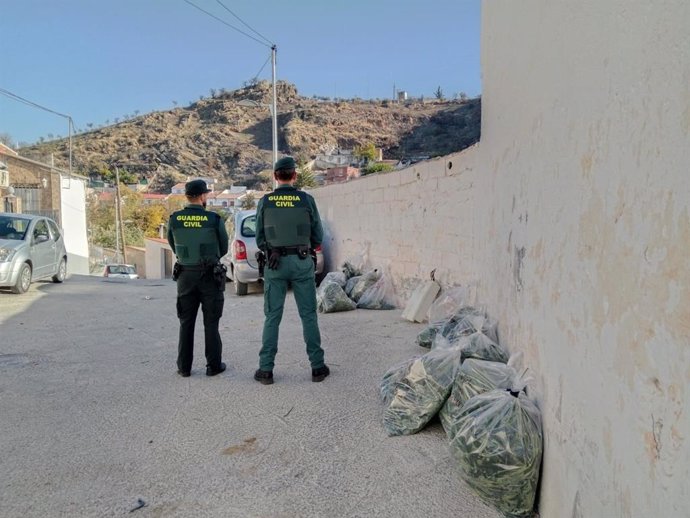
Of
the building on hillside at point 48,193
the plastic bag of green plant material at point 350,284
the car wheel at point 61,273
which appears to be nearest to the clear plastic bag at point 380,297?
the plastic bag of green plant material at point 350,284

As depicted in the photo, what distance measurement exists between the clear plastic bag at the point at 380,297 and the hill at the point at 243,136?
57387 millimetres

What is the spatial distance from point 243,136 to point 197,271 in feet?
263

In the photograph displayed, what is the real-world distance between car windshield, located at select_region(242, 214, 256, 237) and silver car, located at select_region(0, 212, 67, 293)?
14.0 feet

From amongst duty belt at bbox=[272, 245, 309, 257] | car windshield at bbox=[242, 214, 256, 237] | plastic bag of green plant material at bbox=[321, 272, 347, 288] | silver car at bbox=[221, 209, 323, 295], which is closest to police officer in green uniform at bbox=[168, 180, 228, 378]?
duty belt at bbox=[272, 245, 309, 257]

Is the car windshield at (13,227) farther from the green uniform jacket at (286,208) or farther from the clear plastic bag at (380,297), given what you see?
the green uniform jacket at (286,208)

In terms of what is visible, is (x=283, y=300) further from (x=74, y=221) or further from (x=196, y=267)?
(x=74, y=221)


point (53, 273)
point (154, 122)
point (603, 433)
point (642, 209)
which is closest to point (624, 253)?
point (642, 209)

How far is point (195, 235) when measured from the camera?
15.0ft

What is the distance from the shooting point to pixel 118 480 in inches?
112

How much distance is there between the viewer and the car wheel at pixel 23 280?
10059 mm

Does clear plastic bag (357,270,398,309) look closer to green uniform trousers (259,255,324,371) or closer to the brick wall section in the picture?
the brick wall section

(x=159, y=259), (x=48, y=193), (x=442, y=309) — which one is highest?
(x=48, y=193)

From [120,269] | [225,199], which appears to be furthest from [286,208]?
[225,199]

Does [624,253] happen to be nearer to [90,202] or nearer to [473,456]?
[473,456]
